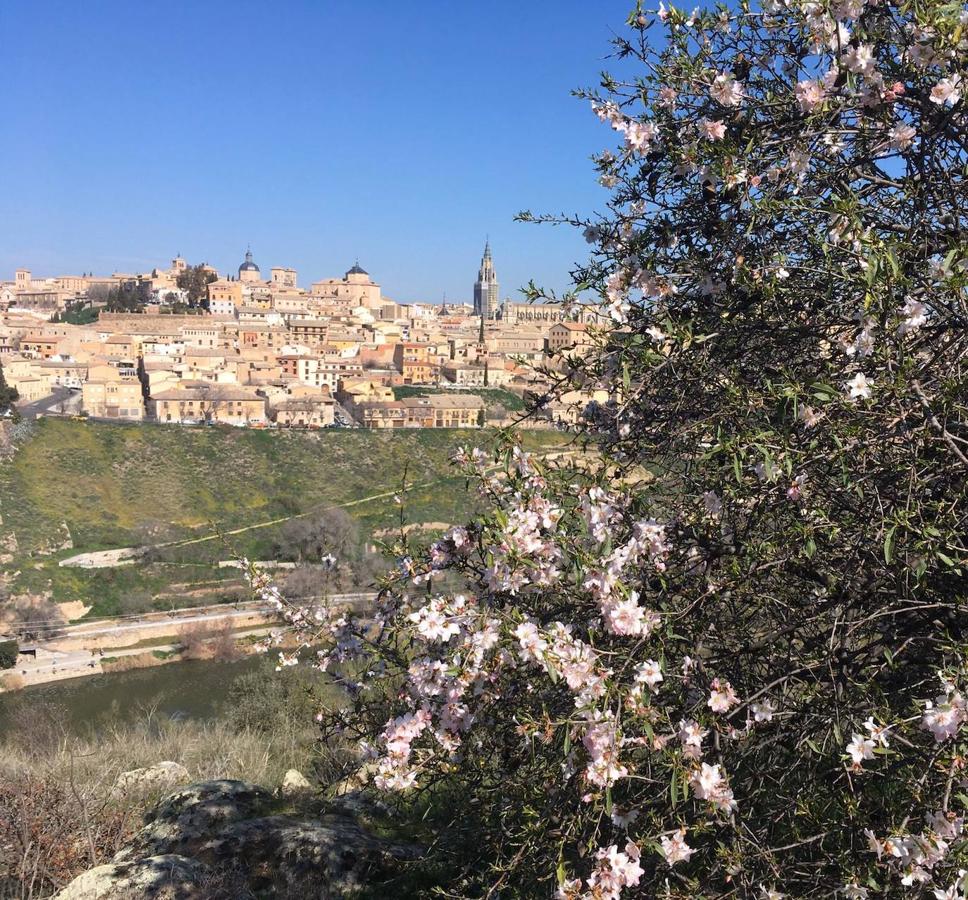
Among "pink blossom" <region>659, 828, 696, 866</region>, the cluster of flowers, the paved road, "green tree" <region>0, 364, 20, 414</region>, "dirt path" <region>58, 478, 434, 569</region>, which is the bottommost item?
the paved road

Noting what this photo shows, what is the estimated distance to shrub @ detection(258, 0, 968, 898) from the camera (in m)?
1.87

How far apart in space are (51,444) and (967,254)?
47.2 metres

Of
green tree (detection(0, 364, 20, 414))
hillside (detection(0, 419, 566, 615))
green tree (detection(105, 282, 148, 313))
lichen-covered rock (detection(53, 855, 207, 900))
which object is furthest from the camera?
green tree (detection(105, 282, 148, 313))

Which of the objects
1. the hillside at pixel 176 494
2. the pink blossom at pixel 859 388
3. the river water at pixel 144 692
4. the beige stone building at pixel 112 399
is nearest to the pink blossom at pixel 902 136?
the pink blossom at pixel 859 388

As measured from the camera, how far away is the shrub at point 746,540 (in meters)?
1.87

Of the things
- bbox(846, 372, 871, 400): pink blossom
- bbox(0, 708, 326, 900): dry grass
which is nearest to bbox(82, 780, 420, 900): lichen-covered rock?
bbox(0, 708, 326, 900): dry grass

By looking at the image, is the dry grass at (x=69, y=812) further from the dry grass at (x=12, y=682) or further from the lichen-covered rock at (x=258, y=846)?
the dry grass at (x=12, y=682)

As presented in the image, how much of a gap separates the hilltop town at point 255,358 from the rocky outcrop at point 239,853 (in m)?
41.0

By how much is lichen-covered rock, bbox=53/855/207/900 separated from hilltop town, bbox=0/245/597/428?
4192 cm

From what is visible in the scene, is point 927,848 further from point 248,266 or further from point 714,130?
point 248,266

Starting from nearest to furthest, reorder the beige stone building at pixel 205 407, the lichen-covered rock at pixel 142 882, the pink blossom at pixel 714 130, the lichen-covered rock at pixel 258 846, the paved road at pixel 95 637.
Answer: the pink blossom at pixel 714 130, the lichen-covered rock at pixel 142 882, the lichen-covered rock at pixel 258 846, the paved road at pixel 95 637, the beige stone building at pixel 205 407

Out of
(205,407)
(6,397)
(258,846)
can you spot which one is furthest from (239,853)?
(205,407)

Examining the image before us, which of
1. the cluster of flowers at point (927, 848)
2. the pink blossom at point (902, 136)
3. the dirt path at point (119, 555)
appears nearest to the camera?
the cluster of flowers at point (927, 848)

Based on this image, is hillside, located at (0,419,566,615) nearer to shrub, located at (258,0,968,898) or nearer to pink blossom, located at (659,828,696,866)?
shrub, located at (258,0,968,898)
